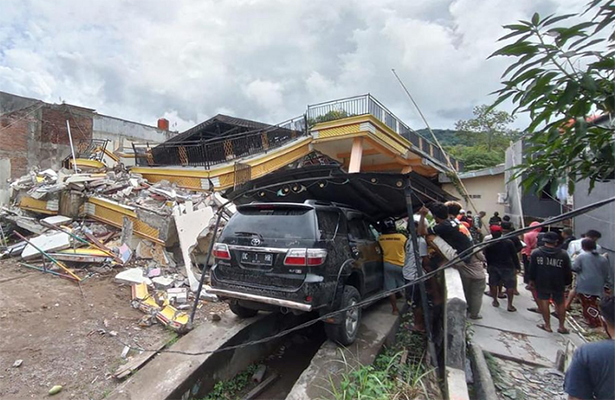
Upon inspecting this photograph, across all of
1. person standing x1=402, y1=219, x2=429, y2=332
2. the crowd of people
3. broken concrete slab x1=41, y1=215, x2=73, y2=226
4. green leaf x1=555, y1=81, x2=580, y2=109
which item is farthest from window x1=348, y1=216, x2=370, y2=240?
broken concrete slab x1=41, y1=215, x2=73, y2=226

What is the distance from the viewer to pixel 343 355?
3.45 metres

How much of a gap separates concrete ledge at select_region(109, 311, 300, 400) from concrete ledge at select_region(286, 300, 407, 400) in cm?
115

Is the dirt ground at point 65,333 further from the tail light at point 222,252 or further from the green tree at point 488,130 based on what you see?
the green tree at point 488,130

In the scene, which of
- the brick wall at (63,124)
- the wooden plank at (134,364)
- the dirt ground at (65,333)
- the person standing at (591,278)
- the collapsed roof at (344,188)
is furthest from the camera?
the brick wall at (63,124)

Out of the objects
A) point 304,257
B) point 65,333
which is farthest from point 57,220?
point 304,257

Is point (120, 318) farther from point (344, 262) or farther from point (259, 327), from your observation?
point (344, 262)

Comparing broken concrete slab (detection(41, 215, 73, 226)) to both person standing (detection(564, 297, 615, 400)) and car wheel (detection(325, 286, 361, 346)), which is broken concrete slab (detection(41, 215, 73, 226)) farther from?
person standing (detection(564, 297, 615, 400))

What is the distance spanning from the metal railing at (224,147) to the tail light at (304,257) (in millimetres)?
8211

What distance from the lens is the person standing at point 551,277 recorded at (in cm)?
459

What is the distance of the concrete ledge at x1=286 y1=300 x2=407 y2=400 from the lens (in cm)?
312

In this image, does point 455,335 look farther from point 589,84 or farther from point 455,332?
point 589,84

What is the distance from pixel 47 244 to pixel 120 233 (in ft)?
5.07

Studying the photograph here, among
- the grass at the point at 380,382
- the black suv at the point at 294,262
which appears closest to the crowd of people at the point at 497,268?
the black suv at the point at 294,262

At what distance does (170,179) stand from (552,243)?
11.5 m
